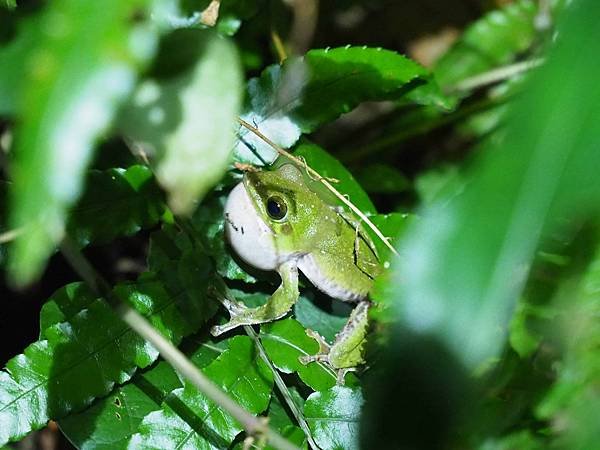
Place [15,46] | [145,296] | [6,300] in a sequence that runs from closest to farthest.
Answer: [15,46] → [145,296] → [6,300]

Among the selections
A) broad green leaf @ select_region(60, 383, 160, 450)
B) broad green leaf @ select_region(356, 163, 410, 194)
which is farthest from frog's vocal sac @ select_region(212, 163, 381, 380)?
broad green leaf @ select_region(356, 163, 410, 194)

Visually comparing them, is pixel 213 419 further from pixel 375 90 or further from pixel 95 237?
pixel 375 90

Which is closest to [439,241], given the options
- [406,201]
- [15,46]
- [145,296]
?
[15,46]

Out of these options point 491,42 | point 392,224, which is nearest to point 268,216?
point 392,224

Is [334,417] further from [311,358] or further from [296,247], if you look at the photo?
[296,247]

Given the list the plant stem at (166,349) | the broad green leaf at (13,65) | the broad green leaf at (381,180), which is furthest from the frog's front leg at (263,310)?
the broad green leaf at (13,65)

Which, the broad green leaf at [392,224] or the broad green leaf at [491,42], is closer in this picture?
the broad green leaf at [392,224]

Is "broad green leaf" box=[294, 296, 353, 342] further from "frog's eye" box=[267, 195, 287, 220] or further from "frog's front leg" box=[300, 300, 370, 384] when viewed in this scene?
"frog's eye" box=[267, 195, 287, 220]

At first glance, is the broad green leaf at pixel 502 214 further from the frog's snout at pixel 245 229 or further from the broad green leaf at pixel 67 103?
the frog's snout at pixel 245 229
